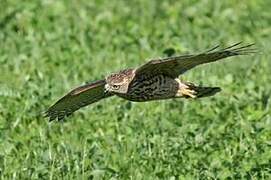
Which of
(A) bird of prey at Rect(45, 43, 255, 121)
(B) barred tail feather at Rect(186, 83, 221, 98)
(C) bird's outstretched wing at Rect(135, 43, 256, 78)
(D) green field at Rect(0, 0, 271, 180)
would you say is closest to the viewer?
(C) bird's outstretched wing at Rect(135, 43, 256, 78)

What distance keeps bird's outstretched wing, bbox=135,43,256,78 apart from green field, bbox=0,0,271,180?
0.65m

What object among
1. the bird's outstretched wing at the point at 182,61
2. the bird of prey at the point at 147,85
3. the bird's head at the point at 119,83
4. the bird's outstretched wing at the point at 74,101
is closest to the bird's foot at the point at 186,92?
the bird of prey at the point at 147,85

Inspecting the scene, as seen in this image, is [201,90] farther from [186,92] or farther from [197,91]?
[186,92]

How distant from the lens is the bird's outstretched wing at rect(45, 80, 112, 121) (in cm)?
847

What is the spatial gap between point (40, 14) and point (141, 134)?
4.16m

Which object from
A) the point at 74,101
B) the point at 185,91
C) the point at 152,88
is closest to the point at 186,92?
the point at 185,91

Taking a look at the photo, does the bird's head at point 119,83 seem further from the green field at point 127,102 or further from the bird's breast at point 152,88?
the green field at point 127,102

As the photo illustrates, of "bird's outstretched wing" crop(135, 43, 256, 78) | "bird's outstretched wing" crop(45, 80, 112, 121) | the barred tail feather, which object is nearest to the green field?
"bird's outstretched wing" crop(45, 80, 112, 121)

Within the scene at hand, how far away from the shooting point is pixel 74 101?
870 cm

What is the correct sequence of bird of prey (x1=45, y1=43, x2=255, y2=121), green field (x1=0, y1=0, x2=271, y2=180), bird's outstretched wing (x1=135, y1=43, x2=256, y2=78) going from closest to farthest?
bird's outstretched wing (x1=135, y1=43, x2=256, y2=78) → bird of prey (x1=45, y1=43, x2=255, y2=121) → green field (x1=0, y1=0, x2=271, y2=180)

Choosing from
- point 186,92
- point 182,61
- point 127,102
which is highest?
point 127,102

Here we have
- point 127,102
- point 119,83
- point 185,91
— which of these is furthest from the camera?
point 127,102

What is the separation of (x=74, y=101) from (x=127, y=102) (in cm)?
119

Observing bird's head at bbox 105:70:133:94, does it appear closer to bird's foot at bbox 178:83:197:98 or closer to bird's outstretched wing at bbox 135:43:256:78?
bird's outstretched wing at bbox 135:43:256:78
